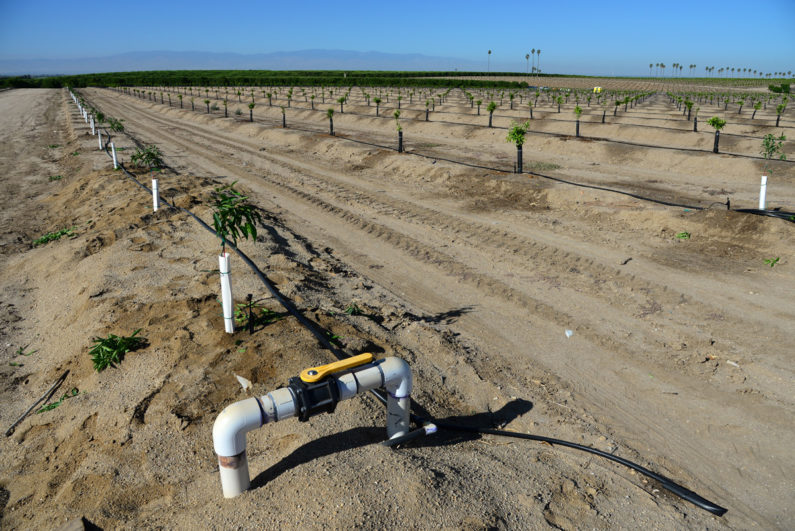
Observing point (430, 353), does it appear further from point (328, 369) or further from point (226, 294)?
point (328, 369)

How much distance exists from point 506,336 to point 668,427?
8.20 ft

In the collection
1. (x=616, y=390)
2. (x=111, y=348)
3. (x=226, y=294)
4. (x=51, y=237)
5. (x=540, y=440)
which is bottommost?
(x=616, y=390)

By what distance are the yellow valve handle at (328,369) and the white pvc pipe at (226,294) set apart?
8.07 ft

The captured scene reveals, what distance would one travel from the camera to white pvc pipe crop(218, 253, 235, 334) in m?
6.09

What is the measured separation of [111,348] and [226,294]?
153cm

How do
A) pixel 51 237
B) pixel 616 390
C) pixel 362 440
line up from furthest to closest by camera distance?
1. pixel 51 237
2. pixel 616 390
3. pixel 362 440

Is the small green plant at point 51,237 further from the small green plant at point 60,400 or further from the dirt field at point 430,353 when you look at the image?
the small green plant at point 60,400

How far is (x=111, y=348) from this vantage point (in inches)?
247

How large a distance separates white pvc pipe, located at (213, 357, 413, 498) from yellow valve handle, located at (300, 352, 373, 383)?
7cm

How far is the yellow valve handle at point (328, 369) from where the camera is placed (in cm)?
403

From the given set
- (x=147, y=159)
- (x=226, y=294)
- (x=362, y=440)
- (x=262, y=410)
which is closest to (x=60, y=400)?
(x=226, y=294)

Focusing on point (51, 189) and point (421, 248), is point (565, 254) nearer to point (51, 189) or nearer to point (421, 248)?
point (421, 248)

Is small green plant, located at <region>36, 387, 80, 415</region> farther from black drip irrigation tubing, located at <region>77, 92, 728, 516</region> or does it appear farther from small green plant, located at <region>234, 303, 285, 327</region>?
black drip irrigation tubing, located at <region>77, 92, 728, 516</region>

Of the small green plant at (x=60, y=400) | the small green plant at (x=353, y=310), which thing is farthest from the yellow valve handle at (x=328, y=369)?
the small green plant at (x=353, y=310)
